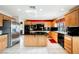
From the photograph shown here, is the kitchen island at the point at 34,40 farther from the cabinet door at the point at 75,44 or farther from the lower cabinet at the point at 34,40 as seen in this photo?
the cabinet door at the point at 75,44

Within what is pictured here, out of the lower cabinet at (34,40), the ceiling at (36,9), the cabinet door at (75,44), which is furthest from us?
the lower cabinet at (34,40)

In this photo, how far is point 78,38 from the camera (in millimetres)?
5680

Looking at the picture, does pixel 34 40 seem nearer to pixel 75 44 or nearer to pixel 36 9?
pixel 36 9

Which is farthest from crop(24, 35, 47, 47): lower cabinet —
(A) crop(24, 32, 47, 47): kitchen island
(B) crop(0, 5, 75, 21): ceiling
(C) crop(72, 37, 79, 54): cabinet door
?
(C) crop(72, 37, 79, 54): cabinet door

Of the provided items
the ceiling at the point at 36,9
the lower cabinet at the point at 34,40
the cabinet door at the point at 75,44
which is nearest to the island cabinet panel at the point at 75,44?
the cabinet door at the point at 75,44

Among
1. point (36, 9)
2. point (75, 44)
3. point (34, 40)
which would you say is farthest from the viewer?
point (34, 40)

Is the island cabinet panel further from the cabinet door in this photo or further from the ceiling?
the ceiling

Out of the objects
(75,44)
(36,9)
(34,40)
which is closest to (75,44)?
(75,44)

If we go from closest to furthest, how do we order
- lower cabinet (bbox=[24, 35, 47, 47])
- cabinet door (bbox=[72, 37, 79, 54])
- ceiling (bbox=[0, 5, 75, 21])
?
cabinet door (bbox=[72, 37, 79, 54]) → ceiling (bbox=[0, 5, 75, 21]) → lower cabinet (bbox=[24, 35, 47, 47])

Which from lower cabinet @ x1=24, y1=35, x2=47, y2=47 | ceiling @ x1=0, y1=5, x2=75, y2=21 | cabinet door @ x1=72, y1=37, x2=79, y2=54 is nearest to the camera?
cabinet door @ x1=72, y1=37, x2=79, y2=54

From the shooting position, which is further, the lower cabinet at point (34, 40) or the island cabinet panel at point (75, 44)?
the lower cabinet at point (34, 40)
